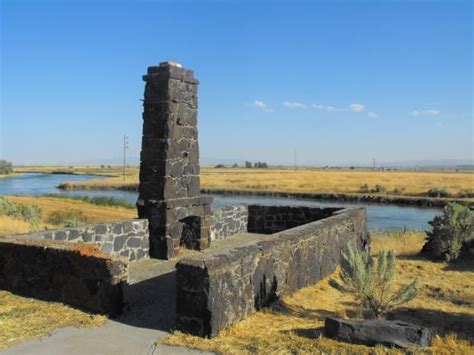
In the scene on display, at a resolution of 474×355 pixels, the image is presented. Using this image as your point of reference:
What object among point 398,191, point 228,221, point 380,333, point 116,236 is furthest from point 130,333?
point 398,191

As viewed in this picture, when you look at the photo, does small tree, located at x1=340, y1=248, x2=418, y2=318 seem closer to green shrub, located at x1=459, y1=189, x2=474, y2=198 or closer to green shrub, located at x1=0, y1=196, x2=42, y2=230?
green shrub, located at x1=0, y1=196, x2=42, y2=230

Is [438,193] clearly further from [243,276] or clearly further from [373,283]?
[243,276]

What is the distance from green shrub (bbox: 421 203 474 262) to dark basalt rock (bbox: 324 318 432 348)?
24.6 feet

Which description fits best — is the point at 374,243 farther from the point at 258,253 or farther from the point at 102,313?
the point at 102,313

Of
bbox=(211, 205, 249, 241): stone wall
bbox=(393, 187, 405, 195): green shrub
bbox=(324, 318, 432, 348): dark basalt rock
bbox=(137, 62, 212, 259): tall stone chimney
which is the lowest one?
bbox=(393, 187, 405, 195): green shrub

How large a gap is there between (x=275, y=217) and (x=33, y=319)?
898cm

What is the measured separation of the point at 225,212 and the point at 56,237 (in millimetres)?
5447

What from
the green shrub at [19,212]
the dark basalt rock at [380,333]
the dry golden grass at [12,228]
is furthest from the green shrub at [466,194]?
the dark basalt rock at [380,333]

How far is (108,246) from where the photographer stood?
9.44 meters

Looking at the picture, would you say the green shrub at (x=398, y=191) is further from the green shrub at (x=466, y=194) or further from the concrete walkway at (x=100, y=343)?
the concrete walkway at (x=100, y=343)

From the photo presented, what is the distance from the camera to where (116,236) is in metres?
9.62

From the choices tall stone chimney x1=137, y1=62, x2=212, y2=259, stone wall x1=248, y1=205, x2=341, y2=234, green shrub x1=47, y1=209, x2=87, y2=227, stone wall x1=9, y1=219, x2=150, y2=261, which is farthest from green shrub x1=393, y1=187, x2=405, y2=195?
stone wall x1=9, y1=219, x2=150, y2=261

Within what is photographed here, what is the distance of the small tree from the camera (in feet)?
22.9

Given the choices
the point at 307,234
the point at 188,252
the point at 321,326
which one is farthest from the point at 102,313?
Result: the point at 188,252
